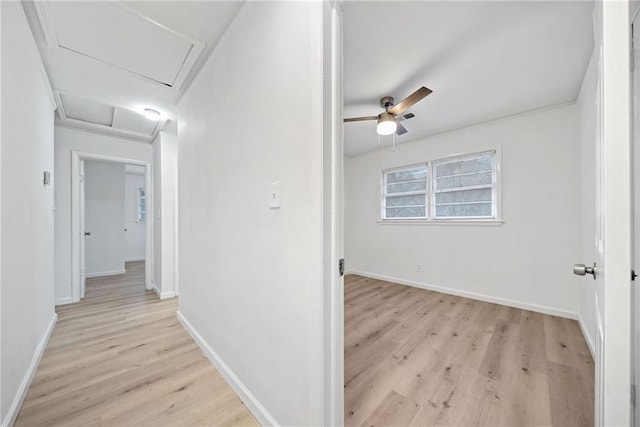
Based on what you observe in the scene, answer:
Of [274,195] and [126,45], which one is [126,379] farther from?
[126,45]

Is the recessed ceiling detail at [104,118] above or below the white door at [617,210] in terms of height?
above

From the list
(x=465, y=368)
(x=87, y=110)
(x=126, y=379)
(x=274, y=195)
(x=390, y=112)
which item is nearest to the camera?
(x=274, y=195)

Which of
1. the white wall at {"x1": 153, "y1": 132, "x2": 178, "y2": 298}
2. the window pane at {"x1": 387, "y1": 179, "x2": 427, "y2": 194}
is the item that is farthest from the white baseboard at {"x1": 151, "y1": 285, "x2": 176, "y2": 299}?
the window pane at {"x1": 387, "y1": 179, "x2": 427, "y2": 194}

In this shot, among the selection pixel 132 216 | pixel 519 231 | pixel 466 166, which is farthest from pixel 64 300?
pixel 519 231

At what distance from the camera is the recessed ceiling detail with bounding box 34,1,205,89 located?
1.43 m

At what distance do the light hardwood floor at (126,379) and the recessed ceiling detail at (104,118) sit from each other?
7.65 ft

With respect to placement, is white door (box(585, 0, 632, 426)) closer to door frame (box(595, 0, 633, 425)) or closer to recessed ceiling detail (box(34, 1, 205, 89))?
door frame (box(595, 0, 633, 425))

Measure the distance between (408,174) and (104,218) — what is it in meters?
5.99

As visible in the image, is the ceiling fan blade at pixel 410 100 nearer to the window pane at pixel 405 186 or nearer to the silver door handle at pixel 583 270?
the silver door handle at pixel 583 270

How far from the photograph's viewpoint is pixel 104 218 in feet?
16.0

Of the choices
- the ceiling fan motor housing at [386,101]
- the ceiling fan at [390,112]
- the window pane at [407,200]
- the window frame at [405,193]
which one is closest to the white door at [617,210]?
the ceiling fan at [390,112]

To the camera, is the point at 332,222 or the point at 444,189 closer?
the point at 332,222

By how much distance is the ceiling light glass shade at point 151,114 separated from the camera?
107 inches

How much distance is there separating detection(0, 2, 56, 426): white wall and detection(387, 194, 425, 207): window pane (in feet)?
13.9
